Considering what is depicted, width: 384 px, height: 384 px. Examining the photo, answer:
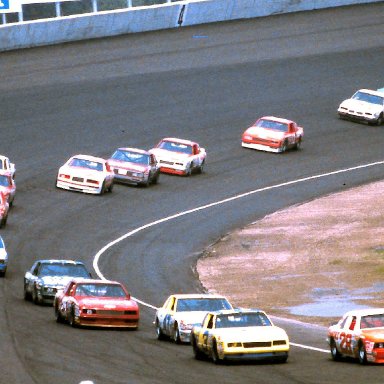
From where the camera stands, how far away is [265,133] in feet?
212

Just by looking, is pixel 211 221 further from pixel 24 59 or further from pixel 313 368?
pixel 313 368

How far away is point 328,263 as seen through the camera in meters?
45.7

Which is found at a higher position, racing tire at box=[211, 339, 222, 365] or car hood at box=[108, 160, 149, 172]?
racing tire at box=[211, 339, 222, 365]

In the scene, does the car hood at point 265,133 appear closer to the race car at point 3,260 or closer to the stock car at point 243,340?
the race car at point 3,260

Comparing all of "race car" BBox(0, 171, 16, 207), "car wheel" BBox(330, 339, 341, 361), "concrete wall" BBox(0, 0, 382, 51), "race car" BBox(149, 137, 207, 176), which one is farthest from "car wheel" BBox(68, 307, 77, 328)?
"concrete wall" BBox(0, 0, 382, 51)

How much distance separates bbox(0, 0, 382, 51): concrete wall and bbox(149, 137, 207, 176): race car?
12176 millimetres

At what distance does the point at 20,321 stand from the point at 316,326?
22.6ft

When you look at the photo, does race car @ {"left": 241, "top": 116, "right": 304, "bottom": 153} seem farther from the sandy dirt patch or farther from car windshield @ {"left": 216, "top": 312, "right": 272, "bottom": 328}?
car windshield @ {"left": 216, "top": 312, "right": 272, "bottom": 328}

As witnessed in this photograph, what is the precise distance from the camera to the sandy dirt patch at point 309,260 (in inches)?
1564

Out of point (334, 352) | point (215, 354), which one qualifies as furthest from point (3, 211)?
point (334, 352)

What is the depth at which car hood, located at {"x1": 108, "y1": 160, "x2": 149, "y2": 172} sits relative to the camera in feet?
189

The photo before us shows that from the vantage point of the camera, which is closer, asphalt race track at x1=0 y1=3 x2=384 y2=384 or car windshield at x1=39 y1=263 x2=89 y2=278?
asphalt race track at x1=0 y1=3 x2=384 y2=384

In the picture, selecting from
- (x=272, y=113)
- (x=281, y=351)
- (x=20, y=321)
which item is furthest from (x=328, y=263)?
(x=272, y=113)

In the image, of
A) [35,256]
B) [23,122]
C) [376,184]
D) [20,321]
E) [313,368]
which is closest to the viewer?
[313,368]
